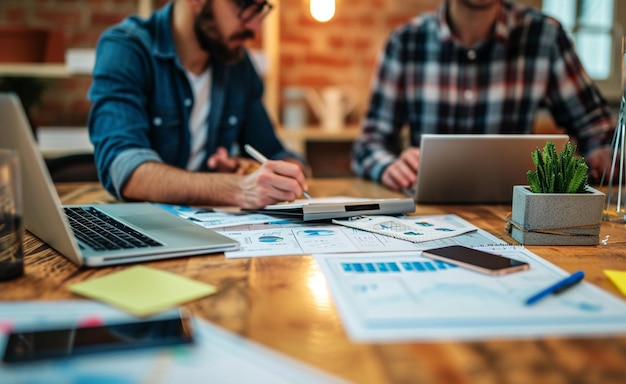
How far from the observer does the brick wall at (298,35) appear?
10.4 feet

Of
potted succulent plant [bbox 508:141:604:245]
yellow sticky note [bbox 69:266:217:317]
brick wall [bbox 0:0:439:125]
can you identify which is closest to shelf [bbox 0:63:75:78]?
brick wall [bbox 0:0:439:125]

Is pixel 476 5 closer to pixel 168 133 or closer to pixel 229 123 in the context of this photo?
pixel 229 123

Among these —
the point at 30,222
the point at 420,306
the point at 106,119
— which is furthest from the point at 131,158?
the point at 420,306

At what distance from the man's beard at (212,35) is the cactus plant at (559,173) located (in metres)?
1.09

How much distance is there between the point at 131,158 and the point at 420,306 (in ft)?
3.13

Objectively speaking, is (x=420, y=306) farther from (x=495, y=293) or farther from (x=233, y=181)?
(x=233, y=181)

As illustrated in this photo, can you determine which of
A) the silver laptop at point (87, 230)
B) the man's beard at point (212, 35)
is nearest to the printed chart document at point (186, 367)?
the silver laptop at point (87, 230)

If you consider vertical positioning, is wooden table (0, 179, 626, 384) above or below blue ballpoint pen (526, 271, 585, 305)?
below

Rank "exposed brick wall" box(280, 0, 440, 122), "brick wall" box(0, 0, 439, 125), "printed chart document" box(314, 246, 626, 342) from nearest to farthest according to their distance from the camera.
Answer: "printed chart document" box(314, 246, 626, 342) < "brick wall" box(0, 0, 439, 125) < "exposed brick wall" box(280, 0, 440, 122)

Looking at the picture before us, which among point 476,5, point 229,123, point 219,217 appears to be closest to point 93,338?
point 219,217

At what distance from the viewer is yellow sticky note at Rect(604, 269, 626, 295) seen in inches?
29.5

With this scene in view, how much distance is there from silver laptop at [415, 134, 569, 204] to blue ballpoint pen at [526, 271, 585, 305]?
1.84ft

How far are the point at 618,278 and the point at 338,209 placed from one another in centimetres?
52

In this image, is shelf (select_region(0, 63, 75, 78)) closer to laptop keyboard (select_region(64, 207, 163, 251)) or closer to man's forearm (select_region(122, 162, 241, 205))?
man's forearm (select_region(122, 162, 241, 205))
